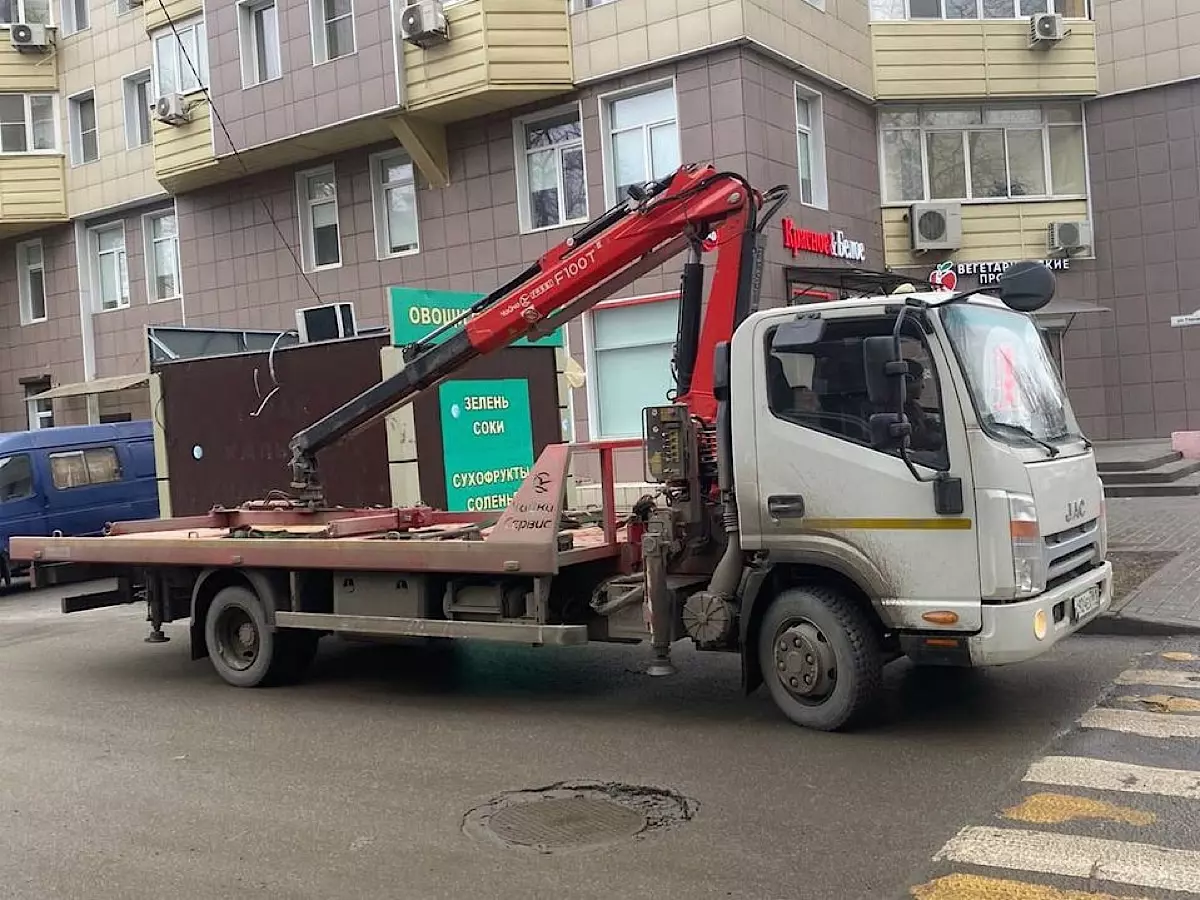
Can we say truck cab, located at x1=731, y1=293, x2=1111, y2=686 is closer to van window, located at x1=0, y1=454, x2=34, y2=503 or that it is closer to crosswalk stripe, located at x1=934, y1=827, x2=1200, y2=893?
crosswalk stripe, located at x1=934, y1=827, x2=1200, y2=893

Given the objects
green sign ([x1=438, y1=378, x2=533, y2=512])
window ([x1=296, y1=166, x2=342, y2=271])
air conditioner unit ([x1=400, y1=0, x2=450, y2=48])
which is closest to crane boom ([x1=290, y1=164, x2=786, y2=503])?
green sign ([x1=438, y1=378, x2=533, y2=512])

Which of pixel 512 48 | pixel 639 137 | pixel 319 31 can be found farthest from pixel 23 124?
pixel 639 137

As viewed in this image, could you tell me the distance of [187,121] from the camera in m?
21.7

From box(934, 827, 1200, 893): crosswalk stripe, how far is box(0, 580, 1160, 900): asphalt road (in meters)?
0.18

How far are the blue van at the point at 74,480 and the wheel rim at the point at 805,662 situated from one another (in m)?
13.0

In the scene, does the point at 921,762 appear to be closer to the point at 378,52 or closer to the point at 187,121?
the point at 378,52

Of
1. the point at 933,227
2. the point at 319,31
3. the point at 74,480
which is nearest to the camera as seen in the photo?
the point at 74,480

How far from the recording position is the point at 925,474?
5852 mm

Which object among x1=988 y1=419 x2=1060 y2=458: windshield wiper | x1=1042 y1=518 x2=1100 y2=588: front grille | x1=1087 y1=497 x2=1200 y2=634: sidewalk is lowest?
x1=1087 y1=497 x2=1200 y2=634: sidewalk

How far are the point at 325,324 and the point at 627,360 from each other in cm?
579

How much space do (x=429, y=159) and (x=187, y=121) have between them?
19.3ft

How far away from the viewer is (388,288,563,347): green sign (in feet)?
35.9

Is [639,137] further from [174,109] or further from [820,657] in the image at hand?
[820,657]

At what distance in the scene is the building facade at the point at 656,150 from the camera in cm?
1708
